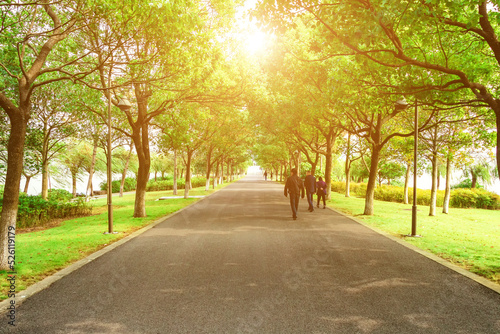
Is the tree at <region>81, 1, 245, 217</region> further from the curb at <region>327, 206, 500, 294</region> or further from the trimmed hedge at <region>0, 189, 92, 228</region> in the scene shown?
the curb at <region>327, 206, 500, 294</region>

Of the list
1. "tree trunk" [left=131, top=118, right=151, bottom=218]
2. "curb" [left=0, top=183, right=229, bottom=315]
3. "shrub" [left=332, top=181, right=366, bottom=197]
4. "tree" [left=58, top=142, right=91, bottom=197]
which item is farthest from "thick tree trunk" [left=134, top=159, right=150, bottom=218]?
"shrub" [left=332, top=181, right=366, bottom=197]

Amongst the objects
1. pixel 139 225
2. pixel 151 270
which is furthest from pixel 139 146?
pixel 151 270

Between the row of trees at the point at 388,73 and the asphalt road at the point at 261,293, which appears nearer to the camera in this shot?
the asphalt road at the point at 261,293

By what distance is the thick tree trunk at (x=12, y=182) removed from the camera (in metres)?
6.15

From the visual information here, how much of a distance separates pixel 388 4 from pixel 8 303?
7.37m

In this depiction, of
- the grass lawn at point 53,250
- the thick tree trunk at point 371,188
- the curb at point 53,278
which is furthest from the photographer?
the thick tree trunk at point 371,188

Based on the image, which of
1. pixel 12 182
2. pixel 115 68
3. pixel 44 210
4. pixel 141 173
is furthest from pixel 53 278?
pixel 44 210

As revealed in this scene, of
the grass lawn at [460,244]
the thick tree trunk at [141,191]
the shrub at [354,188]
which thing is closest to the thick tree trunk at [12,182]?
the thick tree trunk at [141,191]

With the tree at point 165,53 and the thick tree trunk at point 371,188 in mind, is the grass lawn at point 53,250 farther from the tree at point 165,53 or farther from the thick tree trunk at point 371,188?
the thick tree trunk at point 371,188

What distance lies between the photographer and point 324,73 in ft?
52.1

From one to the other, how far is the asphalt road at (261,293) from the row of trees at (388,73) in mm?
4130

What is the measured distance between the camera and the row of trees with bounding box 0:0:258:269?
21.7ft

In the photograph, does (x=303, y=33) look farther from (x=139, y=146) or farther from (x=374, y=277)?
(x=374, y=277)

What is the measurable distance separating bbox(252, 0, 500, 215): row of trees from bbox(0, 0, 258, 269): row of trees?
249 cm
